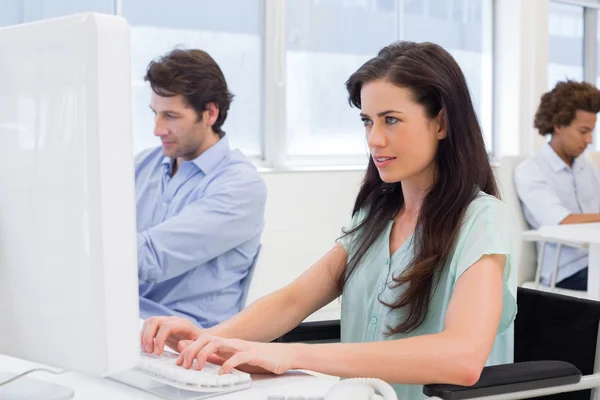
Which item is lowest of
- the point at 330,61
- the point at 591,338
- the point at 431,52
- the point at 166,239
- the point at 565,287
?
the point at 565,287

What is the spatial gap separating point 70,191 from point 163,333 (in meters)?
0.49

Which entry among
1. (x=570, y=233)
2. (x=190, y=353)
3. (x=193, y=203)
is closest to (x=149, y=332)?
(x=190, y=353)

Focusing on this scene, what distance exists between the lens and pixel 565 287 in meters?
3.33

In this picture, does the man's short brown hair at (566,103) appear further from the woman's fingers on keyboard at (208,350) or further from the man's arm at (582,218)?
the woman's fingers on keyboard at (208,350)

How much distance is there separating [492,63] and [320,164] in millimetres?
1592

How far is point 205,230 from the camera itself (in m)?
2.03

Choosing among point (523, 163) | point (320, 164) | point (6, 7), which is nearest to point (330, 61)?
point (320, 164)

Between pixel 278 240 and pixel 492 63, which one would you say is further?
pixel 492 63

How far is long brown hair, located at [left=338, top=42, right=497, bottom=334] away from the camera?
1.33 m

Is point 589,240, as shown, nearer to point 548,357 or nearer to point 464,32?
point 548,357

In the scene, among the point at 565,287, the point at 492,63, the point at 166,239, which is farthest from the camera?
the point at 492,63

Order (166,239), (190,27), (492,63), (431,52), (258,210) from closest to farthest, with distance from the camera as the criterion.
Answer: (431,52) → (166,239) → (258,210) → (190,27) → (492,63)

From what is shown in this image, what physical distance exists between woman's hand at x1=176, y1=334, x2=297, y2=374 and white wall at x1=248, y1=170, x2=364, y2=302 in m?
2.76

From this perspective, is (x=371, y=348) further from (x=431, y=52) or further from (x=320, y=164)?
(x=320, y=164)
